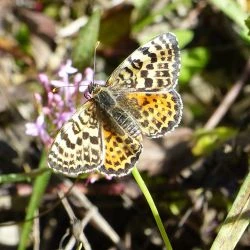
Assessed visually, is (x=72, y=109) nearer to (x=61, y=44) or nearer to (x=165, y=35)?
(x=165, y=35)

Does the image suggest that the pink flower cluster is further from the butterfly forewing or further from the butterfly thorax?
the butterfly forewing

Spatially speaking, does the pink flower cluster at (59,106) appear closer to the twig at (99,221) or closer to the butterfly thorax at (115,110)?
the butterfly thorax at (115,110)

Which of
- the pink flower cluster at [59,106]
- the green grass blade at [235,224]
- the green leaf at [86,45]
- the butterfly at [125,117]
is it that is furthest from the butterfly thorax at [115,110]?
the green leaf at [86,45]

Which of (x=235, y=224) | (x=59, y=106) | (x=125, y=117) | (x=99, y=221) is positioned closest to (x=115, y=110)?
(x=125, y=117)

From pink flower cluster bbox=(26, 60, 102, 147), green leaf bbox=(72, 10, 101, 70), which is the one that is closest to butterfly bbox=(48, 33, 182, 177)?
pink flower cluster bbox=(26, 60, 102, 147)

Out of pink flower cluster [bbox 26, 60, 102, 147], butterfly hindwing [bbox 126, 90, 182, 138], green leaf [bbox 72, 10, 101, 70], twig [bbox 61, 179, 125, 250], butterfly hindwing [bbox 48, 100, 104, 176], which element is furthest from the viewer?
green leaf [bbox 72, 10, 101, 70]
